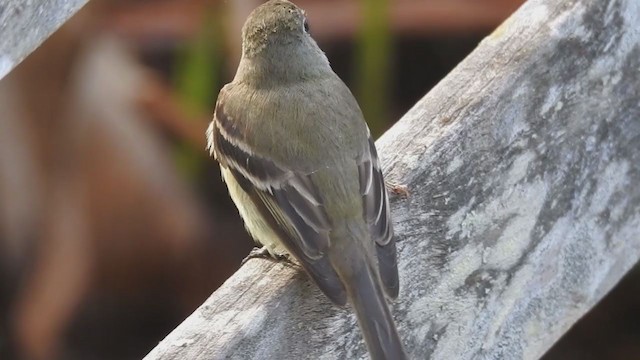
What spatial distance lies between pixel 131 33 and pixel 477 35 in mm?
1554

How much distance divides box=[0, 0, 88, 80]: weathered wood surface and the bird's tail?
2.38 ft

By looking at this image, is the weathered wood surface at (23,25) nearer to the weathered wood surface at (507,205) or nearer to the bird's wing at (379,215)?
the weathered wood surface at (507,205)

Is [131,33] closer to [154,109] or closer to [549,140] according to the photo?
[154,109]

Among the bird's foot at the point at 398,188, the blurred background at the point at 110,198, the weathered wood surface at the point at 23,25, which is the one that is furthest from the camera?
the blurred background at the point at 110,198

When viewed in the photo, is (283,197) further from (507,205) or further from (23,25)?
(23,25)

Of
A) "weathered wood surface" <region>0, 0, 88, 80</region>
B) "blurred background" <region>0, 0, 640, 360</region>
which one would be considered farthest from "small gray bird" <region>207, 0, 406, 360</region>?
"blurred background" <region>0, 0, 640, 360</region>

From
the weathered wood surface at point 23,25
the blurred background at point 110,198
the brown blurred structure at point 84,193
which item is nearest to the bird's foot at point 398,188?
the weathered wood surface at point 23,25

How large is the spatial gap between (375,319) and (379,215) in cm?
50

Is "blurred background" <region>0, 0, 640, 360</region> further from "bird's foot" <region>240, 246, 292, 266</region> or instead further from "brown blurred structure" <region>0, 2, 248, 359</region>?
"bird's foot" <region>240, 246, 292, 266</region>

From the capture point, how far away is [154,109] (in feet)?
17.4

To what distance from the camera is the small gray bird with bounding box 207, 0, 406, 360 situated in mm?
2627

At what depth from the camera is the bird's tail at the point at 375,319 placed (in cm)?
214

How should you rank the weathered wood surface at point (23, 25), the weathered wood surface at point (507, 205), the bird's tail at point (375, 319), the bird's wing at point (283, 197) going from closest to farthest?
the weathered wood surface at point (23, 25), the bird's tail at point (375, 319), the weathered wood surface at point (507, 205), the bird's wing at point (283, 197)

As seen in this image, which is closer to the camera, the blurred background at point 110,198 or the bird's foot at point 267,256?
the bird's foot at point 267,256
